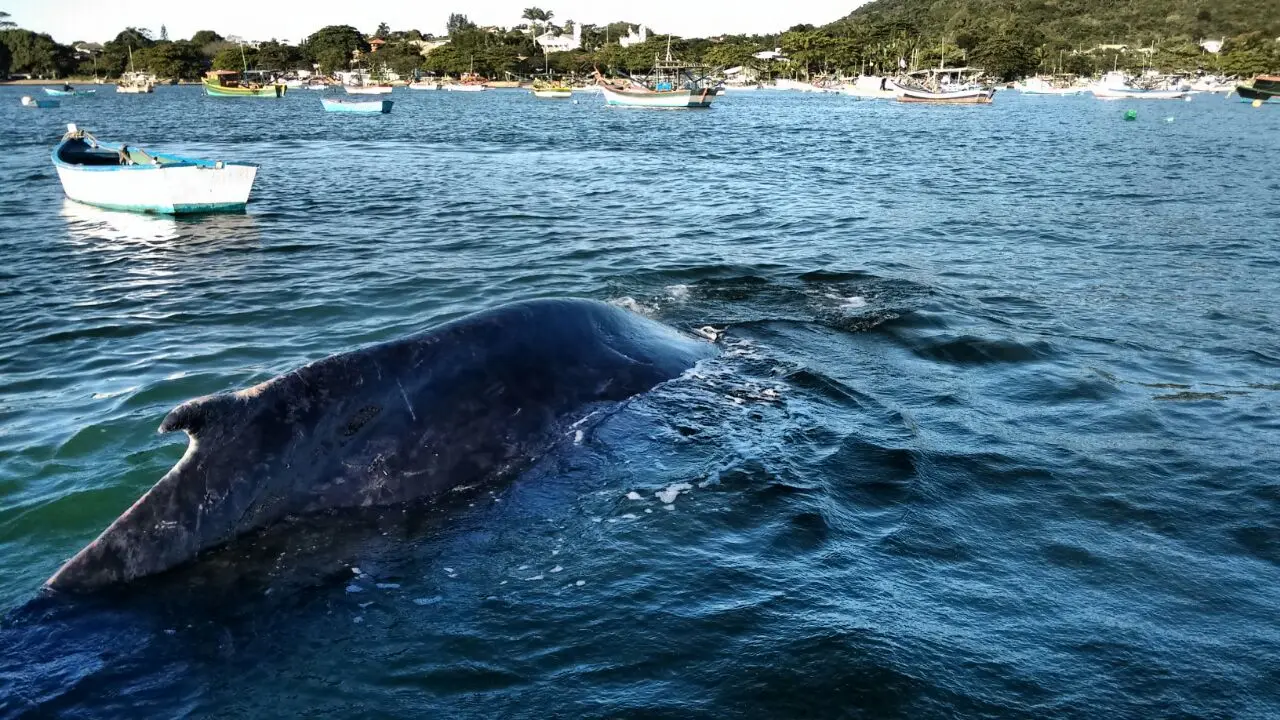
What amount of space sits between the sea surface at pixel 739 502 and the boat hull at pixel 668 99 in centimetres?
7678

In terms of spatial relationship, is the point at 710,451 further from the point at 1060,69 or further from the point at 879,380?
the point at 1060,69

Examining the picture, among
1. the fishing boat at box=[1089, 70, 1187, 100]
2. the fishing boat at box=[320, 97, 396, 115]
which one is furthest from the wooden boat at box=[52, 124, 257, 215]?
the fishing boat at box=[1089, 70, 1187, 100]

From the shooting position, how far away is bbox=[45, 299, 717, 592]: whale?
486 cm

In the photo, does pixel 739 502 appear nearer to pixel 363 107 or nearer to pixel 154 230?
pixel 154 230

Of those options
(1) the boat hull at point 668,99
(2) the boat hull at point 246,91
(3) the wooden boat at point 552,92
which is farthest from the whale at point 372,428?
(3) the wooden boat at point 552,92

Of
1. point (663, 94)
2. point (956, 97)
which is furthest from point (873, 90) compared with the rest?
point (663, 94)

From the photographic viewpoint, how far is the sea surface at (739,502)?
4.45 metres

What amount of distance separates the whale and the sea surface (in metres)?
0.17

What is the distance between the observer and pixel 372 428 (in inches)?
220

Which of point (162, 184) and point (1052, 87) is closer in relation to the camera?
point (162, 184)

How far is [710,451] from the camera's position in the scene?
281 inches

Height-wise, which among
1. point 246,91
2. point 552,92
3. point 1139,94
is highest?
point 552,92

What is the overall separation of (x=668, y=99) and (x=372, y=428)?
92.2 m

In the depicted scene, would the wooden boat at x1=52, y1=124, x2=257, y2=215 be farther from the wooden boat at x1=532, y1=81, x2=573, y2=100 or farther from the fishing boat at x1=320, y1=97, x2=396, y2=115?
the wooden boat at x1=532, y1=81, x2=573, y2=100
